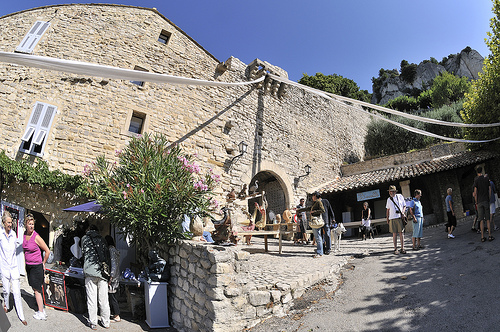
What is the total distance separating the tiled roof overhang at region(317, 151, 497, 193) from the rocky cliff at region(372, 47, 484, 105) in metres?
26.7

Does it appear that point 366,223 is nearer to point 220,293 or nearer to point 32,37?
point 220,293

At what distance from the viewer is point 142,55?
10094 millimetres

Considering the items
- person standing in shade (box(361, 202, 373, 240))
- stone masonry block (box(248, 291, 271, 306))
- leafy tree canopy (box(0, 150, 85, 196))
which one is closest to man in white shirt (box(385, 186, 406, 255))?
stone masonry block (box(248, 291, 271, 306))

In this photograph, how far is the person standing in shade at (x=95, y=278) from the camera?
175 inches

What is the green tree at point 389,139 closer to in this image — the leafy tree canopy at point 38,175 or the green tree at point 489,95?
the green tree at point 489,95

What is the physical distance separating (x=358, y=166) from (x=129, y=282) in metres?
14.3

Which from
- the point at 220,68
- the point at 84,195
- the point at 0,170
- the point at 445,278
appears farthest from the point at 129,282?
the point at 220,68

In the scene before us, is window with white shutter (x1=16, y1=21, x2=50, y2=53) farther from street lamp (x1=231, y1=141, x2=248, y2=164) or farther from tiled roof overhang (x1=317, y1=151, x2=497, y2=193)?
tiled roof overhang (x1=317, y1=151, x2=497, y2=193)

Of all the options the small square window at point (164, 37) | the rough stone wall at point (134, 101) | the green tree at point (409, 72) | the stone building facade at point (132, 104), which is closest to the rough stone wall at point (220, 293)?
the stone building facade at point (132, 104)

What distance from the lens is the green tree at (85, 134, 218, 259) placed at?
4988 millimetres

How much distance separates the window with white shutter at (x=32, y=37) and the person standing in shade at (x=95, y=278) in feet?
23.6

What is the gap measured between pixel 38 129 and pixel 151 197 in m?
4.89

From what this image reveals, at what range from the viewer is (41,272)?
453 cm

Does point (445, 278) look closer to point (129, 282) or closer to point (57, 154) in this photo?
point (129, 282)
